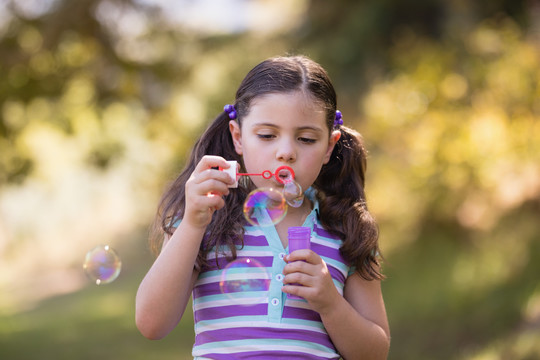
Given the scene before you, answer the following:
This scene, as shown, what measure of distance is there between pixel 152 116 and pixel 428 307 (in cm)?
448

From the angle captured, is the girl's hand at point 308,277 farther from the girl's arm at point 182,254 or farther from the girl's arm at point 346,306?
the girl's arm at point 182,254

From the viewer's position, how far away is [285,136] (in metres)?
1.96

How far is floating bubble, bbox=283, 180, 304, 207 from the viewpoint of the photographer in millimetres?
1999

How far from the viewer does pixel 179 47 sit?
809 cm

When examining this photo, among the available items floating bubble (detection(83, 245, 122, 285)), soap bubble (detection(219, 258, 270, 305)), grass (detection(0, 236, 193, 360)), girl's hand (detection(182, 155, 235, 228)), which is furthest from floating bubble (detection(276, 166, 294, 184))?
grass (detection(0, 236, 193, 360))

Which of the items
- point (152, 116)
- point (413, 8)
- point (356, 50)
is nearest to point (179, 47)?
point (152, 116)

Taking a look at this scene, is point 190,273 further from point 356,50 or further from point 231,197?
point 356,50

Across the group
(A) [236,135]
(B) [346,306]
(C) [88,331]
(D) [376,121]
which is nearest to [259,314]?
(B) [346,306]

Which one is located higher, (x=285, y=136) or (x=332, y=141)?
(x=332, y=141)

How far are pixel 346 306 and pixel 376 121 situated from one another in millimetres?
5099

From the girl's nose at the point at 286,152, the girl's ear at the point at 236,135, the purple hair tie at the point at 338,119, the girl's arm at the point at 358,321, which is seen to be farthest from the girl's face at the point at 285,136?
the girl's arm at the point at 358,321

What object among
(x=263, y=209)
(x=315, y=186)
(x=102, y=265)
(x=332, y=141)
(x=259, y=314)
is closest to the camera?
(x=259, y=314)

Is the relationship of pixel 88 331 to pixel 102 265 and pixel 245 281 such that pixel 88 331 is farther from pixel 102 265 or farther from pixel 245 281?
pixel 245 281

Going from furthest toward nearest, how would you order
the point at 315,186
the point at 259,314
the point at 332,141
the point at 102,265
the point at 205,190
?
the point at 102,265 → the point at 315,186 → the point at 332,141 → the point at 259,314 → the point at 205,190
